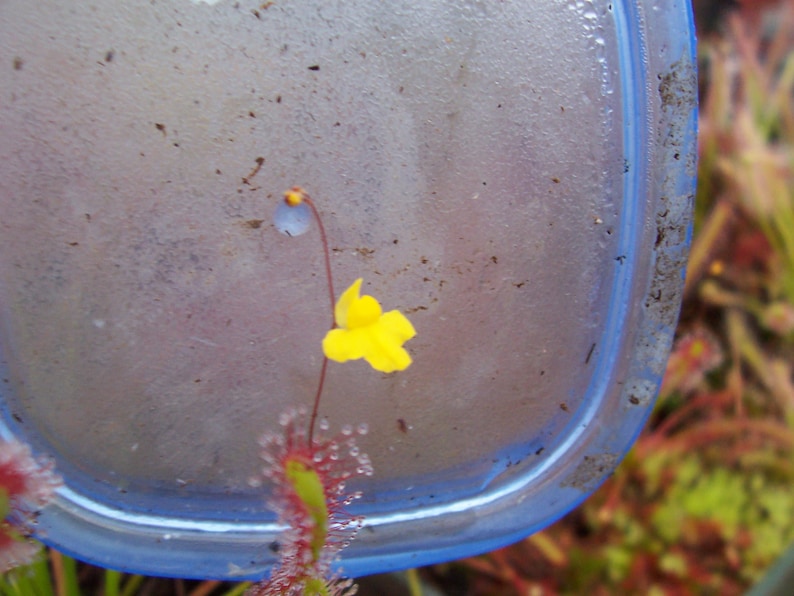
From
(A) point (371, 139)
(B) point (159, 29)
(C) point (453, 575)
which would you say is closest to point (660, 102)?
(A) point (371, 139)

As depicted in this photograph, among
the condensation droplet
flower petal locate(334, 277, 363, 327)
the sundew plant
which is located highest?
the condensation droplet

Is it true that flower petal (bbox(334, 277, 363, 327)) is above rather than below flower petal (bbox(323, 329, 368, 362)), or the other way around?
above

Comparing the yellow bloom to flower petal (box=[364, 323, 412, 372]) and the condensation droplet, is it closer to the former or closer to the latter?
flower petal (box=[364, 323, 412, 372])

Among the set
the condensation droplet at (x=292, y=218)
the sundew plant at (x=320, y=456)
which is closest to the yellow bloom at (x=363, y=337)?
the sundew plant at (x=320, y=456)

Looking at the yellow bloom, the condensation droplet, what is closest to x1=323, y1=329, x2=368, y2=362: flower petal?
the yellow bloom

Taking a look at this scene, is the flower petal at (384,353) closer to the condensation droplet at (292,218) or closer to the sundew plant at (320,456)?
the sundew plant at (320,456)

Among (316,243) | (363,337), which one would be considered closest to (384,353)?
(363,337)

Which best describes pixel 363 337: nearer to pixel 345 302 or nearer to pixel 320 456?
pixel 345 302
